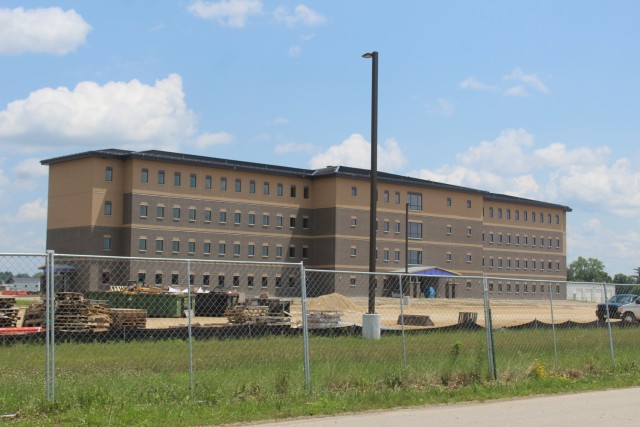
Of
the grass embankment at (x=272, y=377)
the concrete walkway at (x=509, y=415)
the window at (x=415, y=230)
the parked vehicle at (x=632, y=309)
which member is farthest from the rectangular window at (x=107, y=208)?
the concrete walkway at (x=509, y=415)

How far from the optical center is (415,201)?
9875 cm

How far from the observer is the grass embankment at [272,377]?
34.5 feet

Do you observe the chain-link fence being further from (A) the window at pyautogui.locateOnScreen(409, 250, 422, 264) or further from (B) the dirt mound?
(A) the window at pyautogui.locateOnScreen(409, 250, 422, 264)

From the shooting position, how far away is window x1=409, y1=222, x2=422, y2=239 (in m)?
98.2

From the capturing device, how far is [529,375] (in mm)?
15102

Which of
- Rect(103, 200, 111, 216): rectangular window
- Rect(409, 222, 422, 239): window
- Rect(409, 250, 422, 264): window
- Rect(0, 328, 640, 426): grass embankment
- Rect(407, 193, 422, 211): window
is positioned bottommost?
Rect(0, 328, 640, 426): grass embankment

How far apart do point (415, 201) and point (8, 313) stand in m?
75.8

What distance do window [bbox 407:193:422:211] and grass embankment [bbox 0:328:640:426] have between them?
251 ft

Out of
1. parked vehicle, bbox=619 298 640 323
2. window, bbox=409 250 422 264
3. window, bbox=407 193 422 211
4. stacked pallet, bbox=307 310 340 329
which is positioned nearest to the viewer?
stacked pallet, bbox=307 310 340 329

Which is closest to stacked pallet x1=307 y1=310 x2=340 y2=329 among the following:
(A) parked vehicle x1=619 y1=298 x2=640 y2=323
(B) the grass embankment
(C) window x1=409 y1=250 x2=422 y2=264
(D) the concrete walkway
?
(B) the grass embankment

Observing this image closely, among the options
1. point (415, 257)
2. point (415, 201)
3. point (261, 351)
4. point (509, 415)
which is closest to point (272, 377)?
point (509, 415)

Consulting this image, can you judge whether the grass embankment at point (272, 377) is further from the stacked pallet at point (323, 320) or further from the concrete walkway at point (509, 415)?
the stacked pallet at point (323, 320)

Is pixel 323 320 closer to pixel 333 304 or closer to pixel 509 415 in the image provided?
pixel 509 415

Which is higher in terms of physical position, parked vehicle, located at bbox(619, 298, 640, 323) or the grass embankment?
parked vehicle, located at bbox(619, 298, 640, 323)
